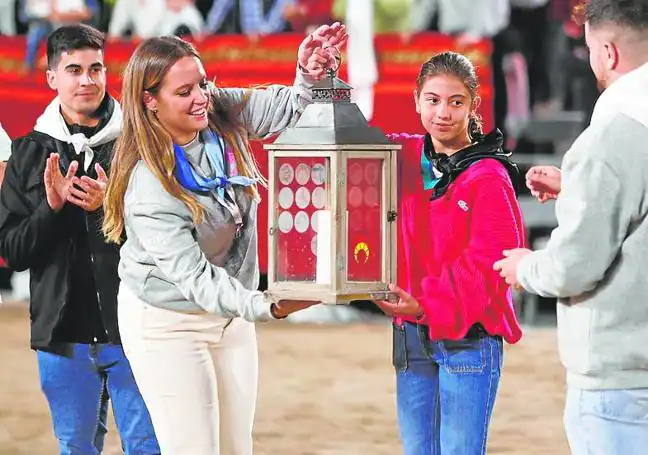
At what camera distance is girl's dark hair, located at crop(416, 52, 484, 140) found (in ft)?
10.6

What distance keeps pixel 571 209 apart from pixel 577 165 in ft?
0.28

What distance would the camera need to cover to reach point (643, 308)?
103 inches

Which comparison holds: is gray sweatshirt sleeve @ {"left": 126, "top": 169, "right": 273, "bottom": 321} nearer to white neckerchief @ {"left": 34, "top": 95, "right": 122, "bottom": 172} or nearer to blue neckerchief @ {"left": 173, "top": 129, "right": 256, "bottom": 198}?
blue neckerchief @ {"left": 173, "top": 129, "right": 256, "bottom": 198}

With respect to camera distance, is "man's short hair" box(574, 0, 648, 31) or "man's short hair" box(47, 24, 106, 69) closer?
"man's short hair" box(574, 0, 648, 31)

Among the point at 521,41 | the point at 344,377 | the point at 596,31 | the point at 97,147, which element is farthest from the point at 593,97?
the point at 596,31

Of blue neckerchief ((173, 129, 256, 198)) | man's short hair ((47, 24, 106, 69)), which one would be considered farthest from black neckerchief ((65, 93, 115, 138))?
blue neckerchief ((173, 129, 256, 198))

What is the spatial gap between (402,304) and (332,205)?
0.28 m

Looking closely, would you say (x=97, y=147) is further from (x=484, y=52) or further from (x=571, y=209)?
(x=484, y=52)

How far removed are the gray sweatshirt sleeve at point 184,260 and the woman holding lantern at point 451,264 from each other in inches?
14.3

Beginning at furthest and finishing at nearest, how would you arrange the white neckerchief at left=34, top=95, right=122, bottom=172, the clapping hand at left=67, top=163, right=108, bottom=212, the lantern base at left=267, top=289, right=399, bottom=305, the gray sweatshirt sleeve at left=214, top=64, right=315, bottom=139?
the white neckerchief at left=34, top=95, right=122, bottom=172, the clapping hand at left=67, top=163, right=108, bottom=212, the gray sweatshirt sleeve at left=214, top=64, right=315, bottom=139, the lantern base at left=267, top=289, right=399, bottom=305

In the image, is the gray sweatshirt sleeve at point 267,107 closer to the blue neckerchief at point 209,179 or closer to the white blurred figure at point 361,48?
the blue neckerchief at point 209,179

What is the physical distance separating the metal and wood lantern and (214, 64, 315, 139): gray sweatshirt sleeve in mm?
292

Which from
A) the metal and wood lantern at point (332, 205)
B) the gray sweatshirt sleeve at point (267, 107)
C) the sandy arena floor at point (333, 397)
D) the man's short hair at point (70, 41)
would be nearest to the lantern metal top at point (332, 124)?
the metal and wood lantern at point (332, 205)

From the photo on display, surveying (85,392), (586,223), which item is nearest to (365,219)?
(586,223)
